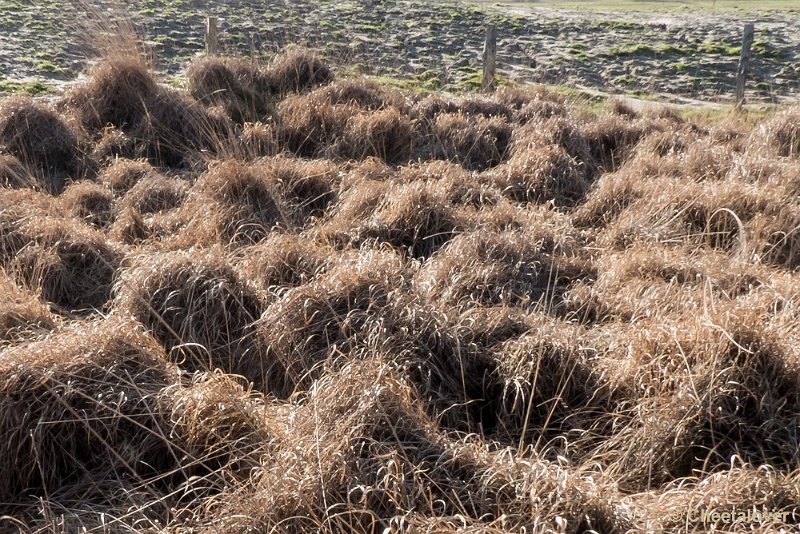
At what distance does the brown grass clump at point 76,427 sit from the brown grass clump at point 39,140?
147 inches

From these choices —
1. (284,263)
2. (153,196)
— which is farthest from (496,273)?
(153,196)

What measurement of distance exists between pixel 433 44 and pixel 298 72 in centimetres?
623

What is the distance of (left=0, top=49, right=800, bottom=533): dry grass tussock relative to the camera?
2.85 meters

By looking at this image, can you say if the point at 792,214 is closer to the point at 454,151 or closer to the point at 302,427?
the point at 454,151

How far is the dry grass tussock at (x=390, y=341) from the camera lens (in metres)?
2.85

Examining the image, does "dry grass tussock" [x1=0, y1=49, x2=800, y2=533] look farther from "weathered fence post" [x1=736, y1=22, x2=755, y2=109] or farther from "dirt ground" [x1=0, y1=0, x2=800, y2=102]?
"weathered fence post" [x1=736, y1=22, x2=755, y2=109]

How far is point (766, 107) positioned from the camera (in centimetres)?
1080

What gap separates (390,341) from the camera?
12.3ft

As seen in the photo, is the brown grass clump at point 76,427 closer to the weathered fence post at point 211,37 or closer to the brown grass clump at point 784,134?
the brown grass clump at point 784,134

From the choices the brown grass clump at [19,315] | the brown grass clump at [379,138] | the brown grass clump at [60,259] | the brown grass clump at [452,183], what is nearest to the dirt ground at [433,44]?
the brown grass clump at [379,138]

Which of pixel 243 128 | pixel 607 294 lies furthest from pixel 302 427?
pixel 243 128

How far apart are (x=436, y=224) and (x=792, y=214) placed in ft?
8.63

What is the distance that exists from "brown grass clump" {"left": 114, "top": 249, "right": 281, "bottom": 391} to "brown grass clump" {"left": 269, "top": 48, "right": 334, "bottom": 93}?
4.88m

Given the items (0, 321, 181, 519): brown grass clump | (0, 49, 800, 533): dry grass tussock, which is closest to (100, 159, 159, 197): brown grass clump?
(0, 49, 800, 533): dry grass tussock
